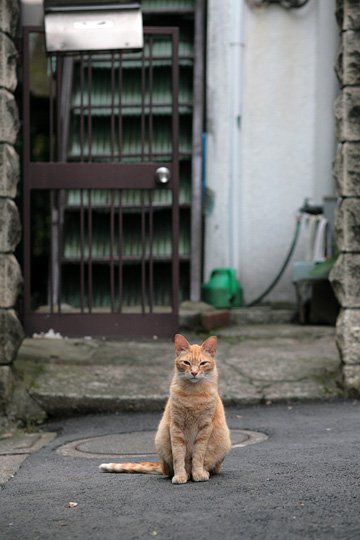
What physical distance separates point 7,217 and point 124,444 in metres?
1.88

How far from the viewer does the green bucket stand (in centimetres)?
1040

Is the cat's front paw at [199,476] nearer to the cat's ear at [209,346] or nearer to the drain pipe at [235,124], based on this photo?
the cat's ear at [209,346]

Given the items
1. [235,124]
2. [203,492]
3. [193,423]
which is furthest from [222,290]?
[203,492]

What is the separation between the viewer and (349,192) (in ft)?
23.7

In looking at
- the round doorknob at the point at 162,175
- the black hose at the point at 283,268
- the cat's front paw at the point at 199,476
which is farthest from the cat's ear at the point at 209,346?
the black hose at the point at 283,268

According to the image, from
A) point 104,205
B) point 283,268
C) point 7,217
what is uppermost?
point 7,217

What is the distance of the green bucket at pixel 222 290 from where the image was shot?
1040cm

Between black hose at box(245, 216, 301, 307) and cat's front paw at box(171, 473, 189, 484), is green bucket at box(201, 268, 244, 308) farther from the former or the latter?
cat's front paw at box(171, 473, 189, 484)

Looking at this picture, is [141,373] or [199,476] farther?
[141,373]

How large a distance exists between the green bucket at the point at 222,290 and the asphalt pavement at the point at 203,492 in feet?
12.5

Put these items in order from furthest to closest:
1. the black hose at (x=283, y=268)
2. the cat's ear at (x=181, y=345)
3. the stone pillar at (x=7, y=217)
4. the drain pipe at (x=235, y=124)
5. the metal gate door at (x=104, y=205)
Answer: the drain pipe at (x=235, y=124)
the black hose at (x=283, y=268)
the metal gate door at (x=104, y=205)
the stone pillar at (x=7, y=217)
the cat's ear at (x=181, y=345)

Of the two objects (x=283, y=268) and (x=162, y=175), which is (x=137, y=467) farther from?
(x=283, y=268)

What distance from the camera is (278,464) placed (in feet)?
16.8

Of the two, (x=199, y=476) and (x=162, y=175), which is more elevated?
(x=162, y=175)
